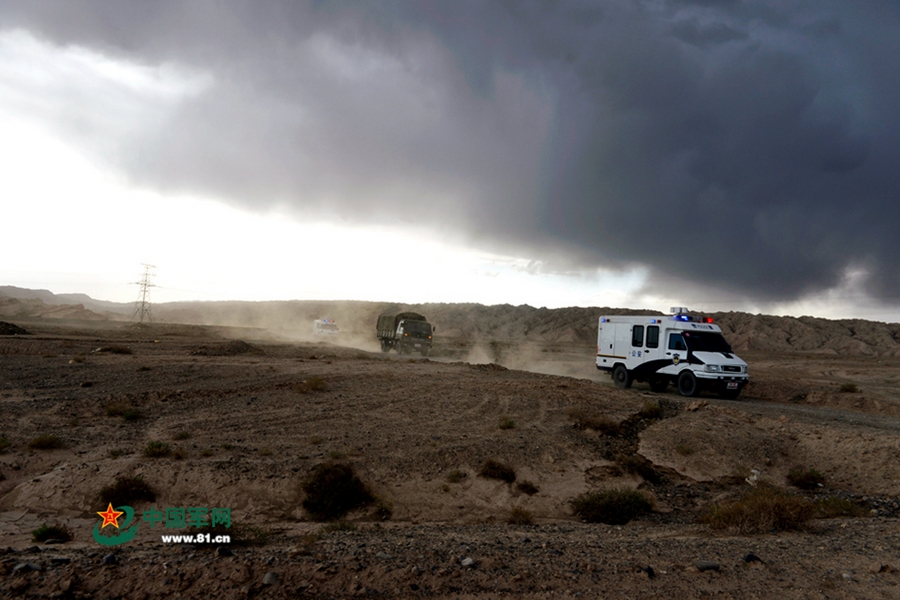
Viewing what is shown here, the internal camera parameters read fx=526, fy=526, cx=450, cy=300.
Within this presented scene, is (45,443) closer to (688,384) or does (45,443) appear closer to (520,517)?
(520,517)

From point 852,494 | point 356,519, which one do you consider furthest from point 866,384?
point 356,519

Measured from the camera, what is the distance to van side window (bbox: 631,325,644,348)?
75.7 feet

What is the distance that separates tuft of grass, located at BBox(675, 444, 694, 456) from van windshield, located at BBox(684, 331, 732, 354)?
9.20 meters

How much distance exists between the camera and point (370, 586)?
16.3 ft

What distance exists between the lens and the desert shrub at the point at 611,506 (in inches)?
362

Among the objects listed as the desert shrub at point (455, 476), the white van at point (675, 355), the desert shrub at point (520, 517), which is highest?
the white van at point (675, 355)

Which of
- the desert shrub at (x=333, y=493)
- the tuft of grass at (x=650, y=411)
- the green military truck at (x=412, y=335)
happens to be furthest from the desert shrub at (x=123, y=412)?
the green military truck at (x=412, y=335)

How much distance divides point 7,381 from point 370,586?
17.8 metres

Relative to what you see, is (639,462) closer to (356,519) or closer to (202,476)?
(356,519)

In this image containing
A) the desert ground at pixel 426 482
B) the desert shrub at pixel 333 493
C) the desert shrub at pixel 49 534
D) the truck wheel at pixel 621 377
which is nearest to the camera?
Answer: the desert ground at pixel 426 482

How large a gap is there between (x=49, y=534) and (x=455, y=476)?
6.36 metres

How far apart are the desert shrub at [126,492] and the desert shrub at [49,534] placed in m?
1.44

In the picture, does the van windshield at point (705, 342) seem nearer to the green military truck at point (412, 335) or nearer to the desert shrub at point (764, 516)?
the desert shrub at point (764, 516)

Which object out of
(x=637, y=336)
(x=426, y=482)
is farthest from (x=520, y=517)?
(x=637, y=336)
